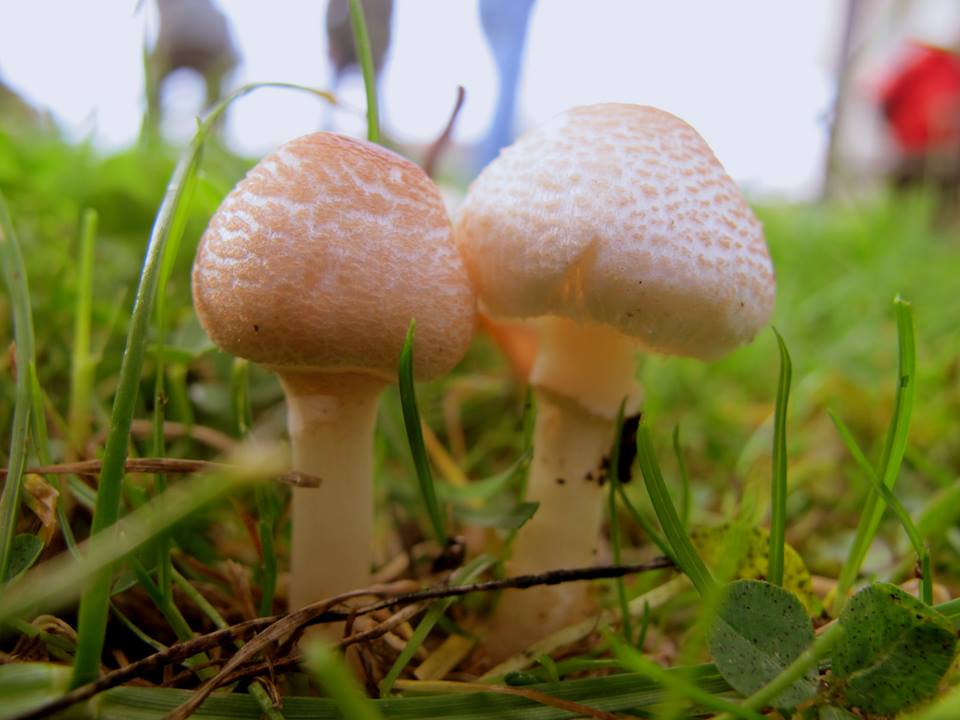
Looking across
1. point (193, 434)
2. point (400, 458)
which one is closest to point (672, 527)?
point (400, 458)

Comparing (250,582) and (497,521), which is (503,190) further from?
(250,582)

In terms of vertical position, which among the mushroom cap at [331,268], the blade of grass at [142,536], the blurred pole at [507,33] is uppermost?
the blurred pole at [507,33]

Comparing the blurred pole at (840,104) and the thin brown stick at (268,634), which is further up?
the blurred pole at (840,104)

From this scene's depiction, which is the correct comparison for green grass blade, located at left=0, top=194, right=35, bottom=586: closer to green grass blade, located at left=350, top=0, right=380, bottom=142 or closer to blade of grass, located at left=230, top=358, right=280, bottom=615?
blade of grass, located at left=230, top=358, right=280, bottom=615

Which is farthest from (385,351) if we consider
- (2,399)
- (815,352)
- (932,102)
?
(932,102)

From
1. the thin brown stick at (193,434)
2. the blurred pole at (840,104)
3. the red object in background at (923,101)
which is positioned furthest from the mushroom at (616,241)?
the red object in background at (923,101)

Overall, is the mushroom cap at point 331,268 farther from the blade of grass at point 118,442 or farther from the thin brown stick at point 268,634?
the thin brown stick at point 268,634

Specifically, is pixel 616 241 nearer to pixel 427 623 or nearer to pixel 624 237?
pixel 624 237
